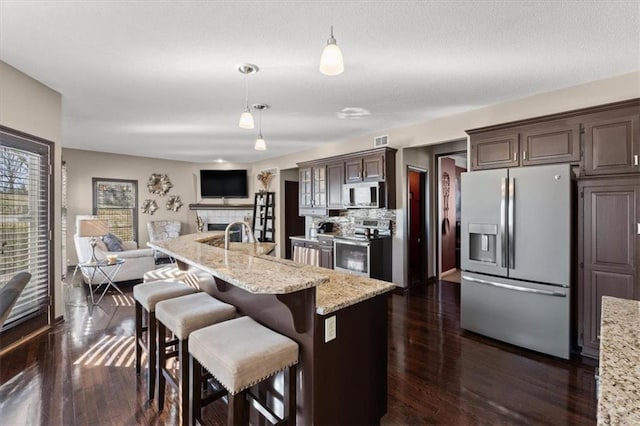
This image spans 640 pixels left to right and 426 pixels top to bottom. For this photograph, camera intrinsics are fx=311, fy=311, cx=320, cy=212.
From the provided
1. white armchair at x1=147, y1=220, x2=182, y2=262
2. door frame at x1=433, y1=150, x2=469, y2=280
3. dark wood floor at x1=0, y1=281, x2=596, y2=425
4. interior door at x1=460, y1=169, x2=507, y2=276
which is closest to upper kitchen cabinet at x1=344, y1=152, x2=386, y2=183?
door frame at x1=433, y1=150, x2=469, y2=280

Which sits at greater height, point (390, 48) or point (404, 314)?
point (390, 48)

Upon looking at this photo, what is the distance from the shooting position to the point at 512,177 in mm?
3115

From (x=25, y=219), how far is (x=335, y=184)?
4.13 metres

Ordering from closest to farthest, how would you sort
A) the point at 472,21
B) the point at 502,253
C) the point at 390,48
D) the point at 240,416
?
the point at 240,416, the point at 472,21, the point at 390,48, the point at 502,253

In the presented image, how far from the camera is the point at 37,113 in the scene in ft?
10.6

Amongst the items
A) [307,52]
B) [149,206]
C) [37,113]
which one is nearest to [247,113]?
[307,52]

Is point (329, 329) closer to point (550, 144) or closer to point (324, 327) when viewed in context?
point (324, 327)

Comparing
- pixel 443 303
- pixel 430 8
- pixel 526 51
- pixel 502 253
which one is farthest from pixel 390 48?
pixel 443 303

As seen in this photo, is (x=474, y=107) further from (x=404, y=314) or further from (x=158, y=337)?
(x=158, y=337)

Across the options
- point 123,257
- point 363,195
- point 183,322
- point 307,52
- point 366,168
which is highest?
point 307,52

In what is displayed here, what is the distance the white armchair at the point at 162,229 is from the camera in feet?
25.1

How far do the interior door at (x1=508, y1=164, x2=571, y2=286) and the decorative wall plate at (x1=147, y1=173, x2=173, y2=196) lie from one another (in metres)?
7.76

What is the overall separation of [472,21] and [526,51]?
770 millimetres

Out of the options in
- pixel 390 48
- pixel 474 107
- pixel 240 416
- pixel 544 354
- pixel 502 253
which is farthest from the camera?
pixel 474 107
